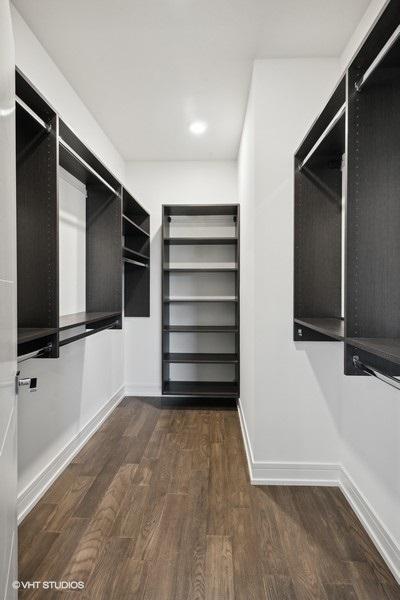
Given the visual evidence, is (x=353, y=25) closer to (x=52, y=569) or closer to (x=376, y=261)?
(x=376, y=261)

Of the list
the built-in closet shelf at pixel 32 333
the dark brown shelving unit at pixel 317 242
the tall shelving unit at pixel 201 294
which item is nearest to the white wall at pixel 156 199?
the tall shelving unit at pixel 201 294

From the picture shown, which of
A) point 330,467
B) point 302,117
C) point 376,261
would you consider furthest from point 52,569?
point 302,117

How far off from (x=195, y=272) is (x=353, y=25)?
8.21ft

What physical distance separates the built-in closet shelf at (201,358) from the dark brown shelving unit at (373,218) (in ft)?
7.67

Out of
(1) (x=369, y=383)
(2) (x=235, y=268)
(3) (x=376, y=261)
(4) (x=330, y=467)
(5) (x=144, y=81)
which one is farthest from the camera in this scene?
(2) (x=235, y=268)

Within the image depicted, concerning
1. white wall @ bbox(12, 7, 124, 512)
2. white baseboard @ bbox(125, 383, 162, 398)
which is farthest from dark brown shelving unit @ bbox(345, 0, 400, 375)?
white baseboard @ bbox(125, 383, 162, 398)

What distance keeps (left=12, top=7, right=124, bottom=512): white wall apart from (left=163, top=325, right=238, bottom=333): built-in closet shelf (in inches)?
24.2

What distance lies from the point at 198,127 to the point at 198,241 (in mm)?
1071

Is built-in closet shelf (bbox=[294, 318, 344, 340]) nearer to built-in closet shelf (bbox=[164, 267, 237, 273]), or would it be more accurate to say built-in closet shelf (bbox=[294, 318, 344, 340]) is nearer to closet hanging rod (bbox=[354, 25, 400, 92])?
closet hanging rod (bbox=[354, 25, 400, 92])

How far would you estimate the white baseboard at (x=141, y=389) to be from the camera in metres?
4.12

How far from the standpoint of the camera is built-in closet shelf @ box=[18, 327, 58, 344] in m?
1.36

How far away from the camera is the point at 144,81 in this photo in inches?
101

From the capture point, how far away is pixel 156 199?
4086 mm

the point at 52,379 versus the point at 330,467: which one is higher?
the point at 52,379
